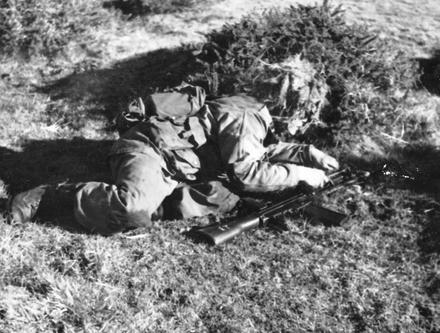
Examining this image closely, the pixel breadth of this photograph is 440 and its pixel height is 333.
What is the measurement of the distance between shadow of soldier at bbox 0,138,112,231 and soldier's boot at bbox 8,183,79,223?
498 mm

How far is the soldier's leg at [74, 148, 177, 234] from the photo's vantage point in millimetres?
4723

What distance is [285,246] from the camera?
202 inches

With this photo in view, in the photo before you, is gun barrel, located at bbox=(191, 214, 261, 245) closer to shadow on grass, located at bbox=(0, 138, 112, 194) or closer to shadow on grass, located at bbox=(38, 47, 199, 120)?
shadow on grass, located at bbox=(0, 138, 112, 194)

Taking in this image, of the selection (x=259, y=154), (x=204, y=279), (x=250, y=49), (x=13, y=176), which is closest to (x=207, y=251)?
(x=204, y=279)

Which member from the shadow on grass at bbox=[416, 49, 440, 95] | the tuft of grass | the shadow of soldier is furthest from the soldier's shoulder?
the tuft of grass

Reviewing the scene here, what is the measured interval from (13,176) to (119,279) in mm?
1963

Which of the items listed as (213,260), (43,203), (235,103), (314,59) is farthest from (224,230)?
(314,59)

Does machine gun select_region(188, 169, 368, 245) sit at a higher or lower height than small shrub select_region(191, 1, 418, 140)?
lower

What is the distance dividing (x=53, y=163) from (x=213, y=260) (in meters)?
2.34

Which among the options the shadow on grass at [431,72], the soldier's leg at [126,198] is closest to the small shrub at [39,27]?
the soldier's leg at [126,198]

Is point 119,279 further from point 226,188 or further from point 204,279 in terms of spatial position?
point 226,188

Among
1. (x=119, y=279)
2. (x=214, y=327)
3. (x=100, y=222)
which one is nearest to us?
(x=214, y=327)

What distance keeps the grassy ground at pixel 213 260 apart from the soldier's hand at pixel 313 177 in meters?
0.24

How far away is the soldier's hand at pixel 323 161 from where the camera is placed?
590 cm
